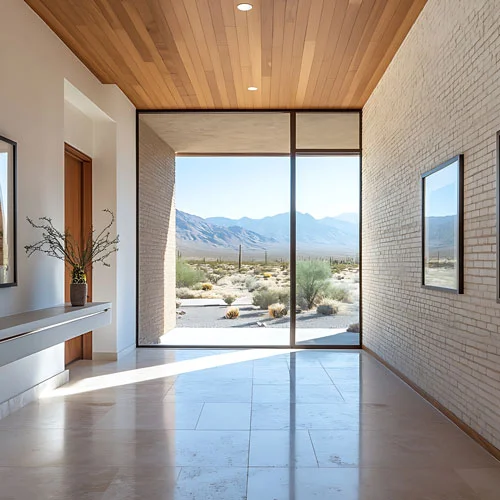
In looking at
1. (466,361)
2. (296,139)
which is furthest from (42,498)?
(296,139)

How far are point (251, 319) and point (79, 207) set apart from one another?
8.93 ft

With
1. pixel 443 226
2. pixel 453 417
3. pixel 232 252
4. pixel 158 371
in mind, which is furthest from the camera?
pixel 232 252

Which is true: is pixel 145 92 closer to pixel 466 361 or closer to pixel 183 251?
pixel 183 251

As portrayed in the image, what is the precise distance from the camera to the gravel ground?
800 centimetres

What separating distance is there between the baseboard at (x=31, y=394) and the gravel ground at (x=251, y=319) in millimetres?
2569

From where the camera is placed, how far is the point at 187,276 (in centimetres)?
813

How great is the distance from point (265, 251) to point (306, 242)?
22.9 inches

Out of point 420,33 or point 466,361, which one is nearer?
point 466,361

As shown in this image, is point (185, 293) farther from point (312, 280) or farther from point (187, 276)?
point (312, 280)

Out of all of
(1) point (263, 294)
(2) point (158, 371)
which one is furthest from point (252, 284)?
(2) point (158, 371)

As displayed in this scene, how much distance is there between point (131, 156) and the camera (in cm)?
790

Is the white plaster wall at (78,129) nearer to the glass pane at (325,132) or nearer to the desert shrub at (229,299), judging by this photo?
the desert shrub at (229,299)

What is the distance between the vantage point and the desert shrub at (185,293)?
8.06 meters

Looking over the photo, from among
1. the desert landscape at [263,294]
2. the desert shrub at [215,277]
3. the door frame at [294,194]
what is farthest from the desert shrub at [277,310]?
the desert shrub at [215,277]
